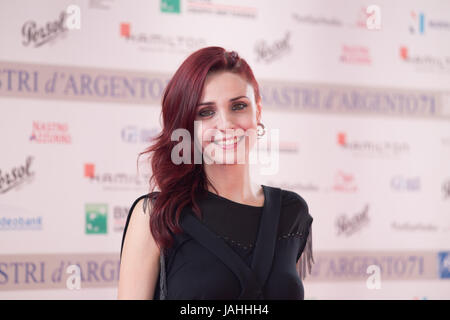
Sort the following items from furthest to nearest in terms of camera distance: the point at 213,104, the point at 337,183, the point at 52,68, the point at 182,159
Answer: the point at 337,183
the point at 52,68
the point at 182,159
the point at 213,104

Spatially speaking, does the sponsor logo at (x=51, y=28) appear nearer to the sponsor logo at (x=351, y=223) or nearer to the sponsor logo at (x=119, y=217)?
the sponsor logo at (x=119, y=217)

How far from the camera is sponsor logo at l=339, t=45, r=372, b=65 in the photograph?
382 centimetres

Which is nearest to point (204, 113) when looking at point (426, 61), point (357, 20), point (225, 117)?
point (225, 117)

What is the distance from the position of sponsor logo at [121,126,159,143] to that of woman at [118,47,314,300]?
1.73 metres

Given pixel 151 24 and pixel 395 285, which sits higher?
pixel 151 24

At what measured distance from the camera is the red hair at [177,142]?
5.00ft

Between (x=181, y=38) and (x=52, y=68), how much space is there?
0.88 metres

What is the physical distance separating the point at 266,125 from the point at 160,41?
952 mm

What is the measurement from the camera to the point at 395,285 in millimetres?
3848
